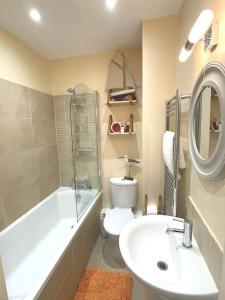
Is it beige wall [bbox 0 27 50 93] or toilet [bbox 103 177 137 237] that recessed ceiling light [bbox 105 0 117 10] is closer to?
beige wall [bbox 0 27 50 93]

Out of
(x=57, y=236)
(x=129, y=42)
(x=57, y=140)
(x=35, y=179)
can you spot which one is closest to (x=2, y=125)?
(x=35, y=179)

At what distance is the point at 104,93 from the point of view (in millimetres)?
2334

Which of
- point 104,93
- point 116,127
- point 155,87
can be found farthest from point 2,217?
point 155,87

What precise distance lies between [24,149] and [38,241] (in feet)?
3.65

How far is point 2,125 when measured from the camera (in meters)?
1.64

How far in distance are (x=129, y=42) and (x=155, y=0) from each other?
2.24 feet

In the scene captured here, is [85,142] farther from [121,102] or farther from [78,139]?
[121,102]

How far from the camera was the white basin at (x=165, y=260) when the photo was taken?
2.38ft

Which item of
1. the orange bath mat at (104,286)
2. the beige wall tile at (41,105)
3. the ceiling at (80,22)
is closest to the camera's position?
the ceiling at (80,22)

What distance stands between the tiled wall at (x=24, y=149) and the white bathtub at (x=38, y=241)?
0.13 metres

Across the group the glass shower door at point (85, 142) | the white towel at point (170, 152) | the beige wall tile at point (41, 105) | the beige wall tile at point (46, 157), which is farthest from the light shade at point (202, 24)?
the beige wall tile at point (46, 157)

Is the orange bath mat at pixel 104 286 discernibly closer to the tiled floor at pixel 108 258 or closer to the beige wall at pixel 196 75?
the tiled floor at pixel 108 258

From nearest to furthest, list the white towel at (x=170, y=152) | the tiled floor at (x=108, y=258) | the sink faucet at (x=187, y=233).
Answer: the sink faucet at (x=187, y=233), the white towel at (x=170, y=152), the tiled floor at (x=108, y=258)

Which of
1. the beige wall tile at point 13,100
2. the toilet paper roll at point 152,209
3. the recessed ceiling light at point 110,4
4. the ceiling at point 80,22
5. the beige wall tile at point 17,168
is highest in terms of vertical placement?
the ceiling at point 80,22
